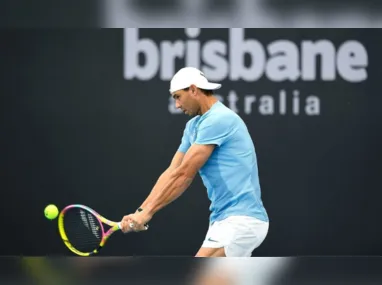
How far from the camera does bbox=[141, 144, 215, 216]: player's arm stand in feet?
14.4

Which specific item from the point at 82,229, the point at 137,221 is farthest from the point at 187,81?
the point at 82,229

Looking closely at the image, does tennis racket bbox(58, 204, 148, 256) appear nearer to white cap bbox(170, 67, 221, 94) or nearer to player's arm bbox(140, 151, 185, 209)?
player's arm bbox(140, 151, 185, 209)

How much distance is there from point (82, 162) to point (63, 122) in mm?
327

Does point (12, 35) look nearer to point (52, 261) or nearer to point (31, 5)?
point (31, 5)

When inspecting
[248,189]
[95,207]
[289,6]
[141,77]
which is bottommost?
[95,207]

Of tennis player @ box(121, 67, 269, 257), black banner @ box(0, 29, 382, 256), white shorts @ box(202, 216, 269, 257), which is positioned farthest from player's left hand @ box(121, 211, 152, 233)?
black banner @ box(0, 29, 382, 256)

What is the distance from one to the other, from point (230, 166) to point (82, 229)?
3.11 ft

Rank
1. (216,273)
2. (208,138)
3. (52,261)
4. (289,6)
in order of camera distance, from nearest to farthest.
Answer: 1. (216,273)
2. (52,261)
3. (208,138)
4. (289,6)

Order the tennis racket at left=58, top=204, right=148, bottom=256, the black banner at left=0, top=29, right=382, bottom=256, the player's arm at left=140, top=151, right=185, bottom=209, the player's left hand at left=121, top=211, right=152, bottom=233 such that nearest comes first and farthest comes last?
the player's left hand at left=121, top=211, right=152, bottom=233 < the player's arm at left=140, top=151, right=185, bottom=209 < the tennis racket at left=58, top=204, right=148, bottom=256 < the black banner at left=0, top=29, right=382, bottom=256

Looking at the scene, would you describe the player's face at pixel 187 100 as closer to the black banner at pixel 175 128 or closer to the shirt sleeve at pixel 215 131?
the shirt sleeve at pixel 215 131

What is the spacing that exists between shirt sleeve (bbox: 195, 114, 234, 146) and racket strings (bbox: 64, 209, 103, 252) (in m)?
0.82

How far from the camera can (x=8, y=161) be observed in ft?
23.8

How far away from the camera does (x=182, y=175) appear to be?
4.42m

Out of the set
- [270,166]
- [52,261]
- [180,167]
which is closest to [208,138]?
[180,167]
